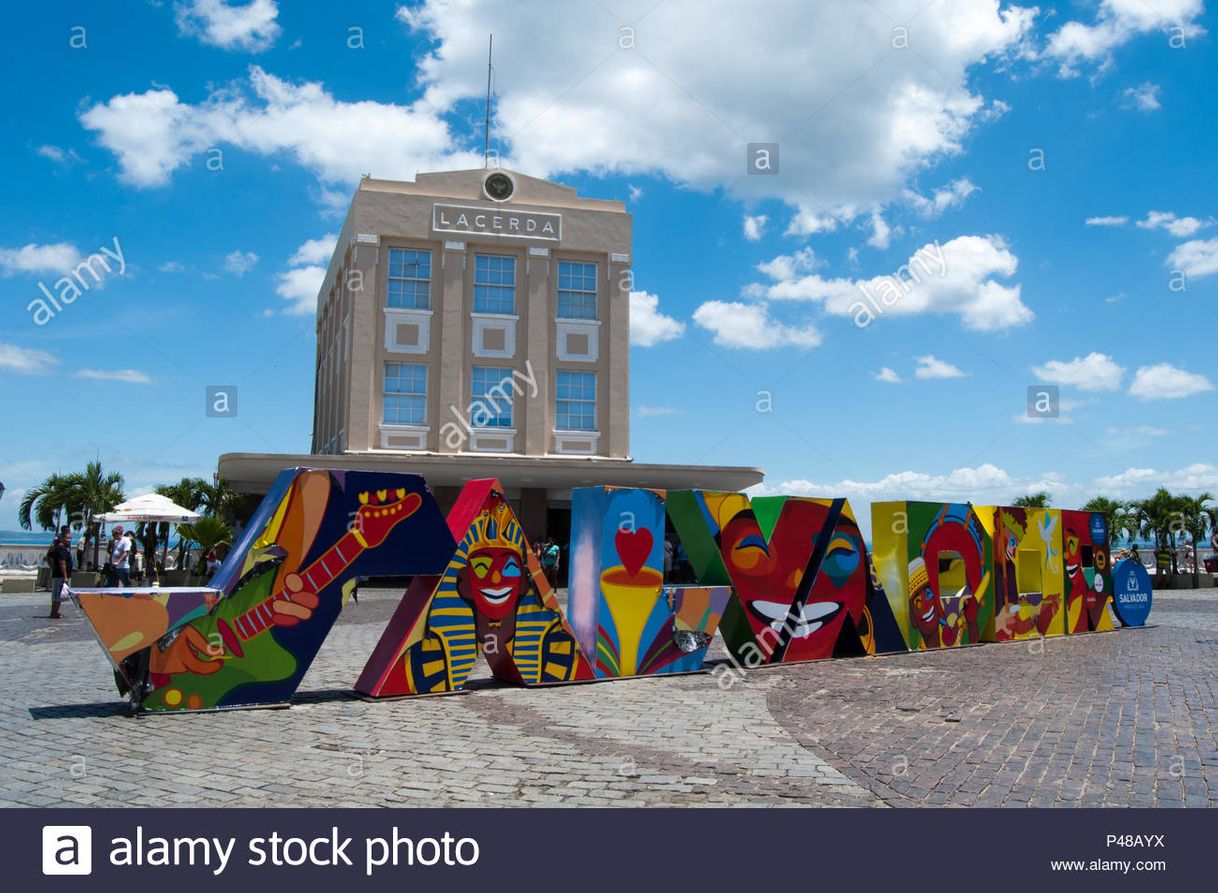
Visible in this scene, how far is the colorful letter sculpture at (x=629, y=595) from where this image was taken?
11.1m

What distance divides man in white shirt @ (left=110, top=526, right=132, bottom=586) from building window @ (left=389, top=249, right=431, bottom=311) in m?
15.1

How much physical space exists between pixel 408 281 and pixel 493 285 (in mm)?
3112

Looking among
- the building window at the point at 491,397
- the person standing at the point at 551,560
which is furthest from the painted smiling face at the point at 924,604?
the building window at the point at 491,397

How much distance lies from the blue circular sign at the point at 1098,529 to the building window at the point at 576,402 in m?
19.5

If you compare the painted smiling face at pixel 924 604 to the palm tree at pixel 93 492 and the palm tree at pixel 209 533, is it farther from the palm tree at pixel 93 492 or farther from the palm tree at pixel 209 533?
the palm tree at pixel 93 492

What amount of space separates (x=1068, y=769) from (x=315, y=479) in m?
7.21

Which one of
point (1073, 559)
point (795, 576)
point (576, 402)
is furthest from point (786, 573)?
point (576, 402)

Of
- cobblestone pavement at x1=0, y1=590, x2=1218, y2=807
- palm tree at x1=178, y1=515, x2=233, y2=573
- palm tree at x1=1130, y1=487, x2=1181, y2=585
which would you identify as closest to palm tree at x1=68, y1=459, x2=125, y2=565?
palm tree at x1=178, y1=515, x2=233, y2=573

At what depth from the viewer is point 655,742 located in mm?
7738

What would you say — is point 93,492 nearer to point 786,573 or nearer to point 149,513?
point 149,513

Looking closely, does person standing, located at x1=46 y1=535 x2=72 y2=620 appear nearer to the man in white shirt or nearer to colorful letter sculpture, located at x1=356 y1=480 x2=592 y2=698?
the man in white shirt

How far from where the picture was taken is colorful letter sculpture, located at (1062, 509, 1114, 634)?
57.1 feet
